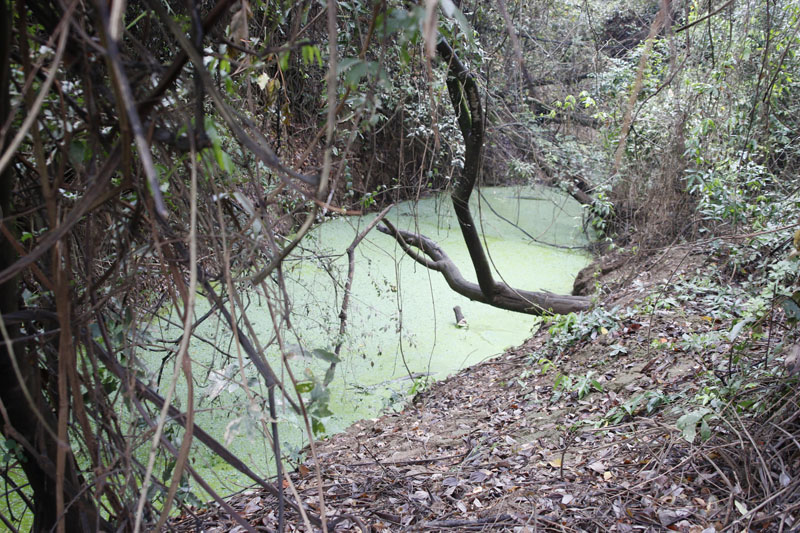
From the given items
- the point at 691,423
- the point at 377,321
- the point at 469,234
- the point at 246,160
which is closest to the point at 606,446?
the point at 691,423

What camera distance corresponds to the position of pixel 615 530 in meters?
1.39

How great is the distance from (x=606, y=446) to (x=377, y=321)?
2.72 meters

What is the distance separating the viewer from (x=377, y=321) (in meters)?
4.45

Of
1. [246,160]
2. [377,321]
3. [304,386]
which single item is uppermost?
[246,160]

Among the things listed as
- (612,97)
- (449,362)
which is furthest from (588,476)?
(612,97)

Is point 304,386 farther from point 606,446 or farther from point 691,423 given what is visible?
point 606,446

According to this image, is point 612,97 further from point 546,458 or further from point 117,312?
point 117,312

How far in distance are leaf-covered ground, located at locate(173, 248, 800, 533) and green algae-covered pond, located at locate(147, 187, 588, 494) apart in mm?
363

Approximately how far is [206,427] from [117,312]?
6.46 ft

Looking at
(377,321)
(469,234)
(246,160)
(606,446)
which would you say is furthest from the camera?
(377,321)

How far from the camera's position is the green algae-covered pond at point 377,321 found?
2822 mm

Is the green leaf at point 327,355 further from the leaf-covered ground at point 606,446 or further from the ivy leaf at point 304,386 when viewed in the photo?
the leaf-covered ground at point 606,446

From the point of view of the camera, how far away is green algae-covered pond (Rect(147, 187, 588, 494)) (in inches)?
111

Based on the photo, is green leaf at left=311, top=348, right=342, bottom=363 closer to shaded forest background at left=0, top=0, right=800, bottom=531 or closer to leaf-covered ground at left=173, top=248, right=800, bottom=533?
shaded forest background at left=0, top=0, right=800, bottom=531
